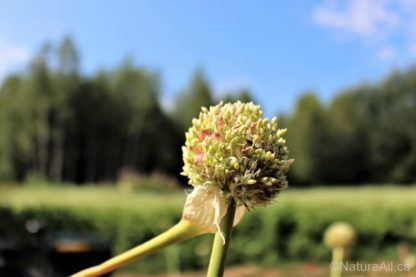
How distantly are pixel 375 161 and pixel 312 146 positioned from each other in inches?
188

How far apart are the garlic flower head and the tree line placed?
2854 cm

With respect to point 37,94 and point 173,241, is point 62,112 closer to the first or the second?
point 37,94

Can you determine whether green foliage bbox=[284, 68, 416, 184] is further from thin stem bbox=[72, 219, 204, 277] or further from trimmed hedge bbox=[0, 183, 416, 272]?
thin stem bbox=[72, 219, 204, 277]

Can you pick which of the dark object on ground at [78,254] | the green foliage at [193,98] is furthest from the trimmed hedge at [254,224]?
the green foliage at [193,98]

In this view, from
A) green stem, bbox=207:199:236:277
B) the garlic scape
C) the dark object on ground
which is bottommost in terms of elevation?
the dark object on ground

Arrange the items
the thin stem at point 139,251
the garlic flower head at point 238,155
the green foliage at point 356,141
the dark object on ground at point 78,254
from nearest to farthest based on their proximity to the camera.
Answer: the thin stem at point 139,251, the garlic flower head at point 238,155, the dark object on ground at point 78,254, the green foliage at point 356,141

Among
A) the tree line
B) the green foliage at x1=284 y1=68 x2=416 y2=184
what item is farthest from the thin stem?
the green foliage at x1=284 y1=68 x2=416 y2=184

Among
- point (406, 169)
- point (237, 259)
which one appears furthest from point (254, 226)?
point (406, 169)

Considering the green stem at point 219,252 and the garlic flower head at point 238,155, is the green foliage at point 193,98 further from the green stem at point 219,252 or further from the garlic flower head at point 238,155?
the green stem at point 219,252

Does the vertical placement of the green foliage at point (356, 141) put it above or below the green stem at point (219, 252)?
above

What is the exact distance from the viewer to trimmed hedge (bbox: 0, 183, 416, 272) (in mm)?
10148

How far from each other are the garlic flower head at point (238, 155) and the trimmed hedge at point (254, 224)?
365 inches

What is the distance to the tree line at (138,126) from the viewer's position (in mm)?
33156

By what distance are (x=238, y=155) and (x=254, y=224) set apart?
34.1ft
